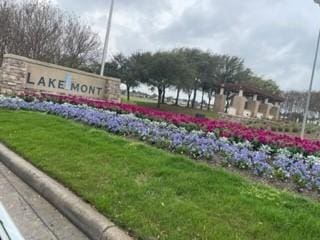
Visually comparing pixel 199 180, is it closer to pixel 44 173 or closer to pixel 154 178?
pixel 154 178

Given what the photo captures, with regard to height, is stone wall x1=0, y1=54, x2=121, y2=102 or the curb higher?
stone wall x1=0, y1=54, x2=121, y2=102

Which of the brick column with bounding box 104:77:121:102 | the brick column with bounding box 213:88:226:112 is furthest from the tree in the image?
the brick column with bounding box 213:88:226:112

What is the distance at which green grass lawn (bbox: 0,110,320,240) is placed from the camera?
11.5ft

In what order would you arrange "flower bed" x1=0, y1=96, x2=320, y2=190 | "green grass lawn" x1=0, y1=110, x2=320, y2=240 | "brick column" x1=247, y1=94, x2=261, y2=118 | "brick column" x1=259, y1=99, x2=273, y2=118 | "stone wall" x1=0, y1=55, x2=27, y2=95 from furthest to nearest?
"brick column" x1=259, y1=99, x2=273, y2=118 < "brick column" x1=247, y1=94, x2=261, y2=118 < "stone wall" x1=0, y1=55, x2=27, y2=95 < "flower bed" x1=0, y1=96, x2=320, y2=190 < "green grass lawn" x1=0, y1=110, x2=320, y2=240

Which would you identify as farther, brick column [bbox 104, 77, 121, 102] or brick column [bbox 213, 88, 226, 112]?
brick column [bbox 213, 88, 226, 112]

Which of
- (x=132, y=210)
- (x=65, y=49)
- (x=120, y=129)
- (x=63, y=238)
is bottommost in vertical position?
(x=63, y=238)

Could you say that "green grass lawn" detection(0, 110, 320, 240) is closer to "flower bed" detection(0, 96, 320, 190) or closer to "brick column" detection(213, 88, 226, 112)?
"flower bed" detection(0, 96, 320, 190)

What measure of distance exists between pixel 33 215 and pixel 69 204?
16.0 inches

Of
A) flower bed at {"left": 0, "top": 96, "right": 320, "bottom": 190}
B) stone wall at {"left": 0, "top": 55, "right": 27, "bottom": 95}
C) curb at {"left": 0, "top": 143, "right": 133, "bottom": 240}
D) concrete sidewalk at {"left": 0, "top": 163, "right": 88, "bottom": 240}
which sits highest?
stone wall at {"left": 0, "top": 55, "right": 27, "bottom": 95}

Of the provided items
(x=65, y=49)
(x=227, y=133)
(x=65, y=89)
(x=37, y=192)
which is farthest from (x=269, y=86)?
(x=37, y=192)

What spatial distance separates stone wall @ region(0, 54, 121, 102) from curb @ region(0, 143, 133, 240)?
9536mm

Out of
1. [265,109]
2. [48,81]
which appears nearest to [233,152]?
[48,81]

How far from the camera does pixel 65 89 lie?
16672mm

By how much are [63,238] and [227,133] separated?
534cm
